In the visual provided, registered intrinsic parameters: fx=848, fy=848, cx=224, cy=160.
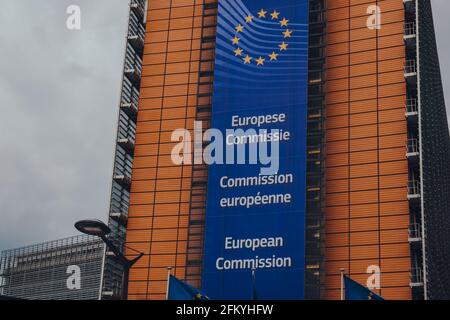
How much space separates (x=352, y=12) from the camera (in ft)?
323

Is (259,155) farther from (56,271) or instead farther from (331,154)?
(56,271)

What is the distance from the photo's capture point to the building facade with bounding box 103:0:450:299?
8788 cm

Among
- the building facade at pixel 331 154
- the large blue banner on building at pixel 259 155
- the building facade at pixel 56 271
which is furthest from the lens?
the building facade at pixel 56 271

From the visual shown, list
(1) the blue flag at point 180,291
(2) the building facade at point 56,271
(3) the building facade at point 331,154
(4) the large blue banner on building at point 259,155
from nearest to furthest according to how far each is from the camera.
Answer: (1) the blue flag at point 180,291
(4) the large blue banner on building at point 259,155
(3) the building facade at point 331,154
(2) the building facade at point 56,271

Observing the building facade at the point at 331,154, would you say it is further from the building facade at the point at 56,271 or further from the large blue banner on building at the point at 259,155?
the building facade at the point at 56,271

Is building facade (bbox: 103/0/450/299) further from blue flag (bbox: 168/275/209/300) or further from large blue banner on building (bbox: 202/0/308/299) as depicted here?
blue flag (bbox: 168/275/209/300)

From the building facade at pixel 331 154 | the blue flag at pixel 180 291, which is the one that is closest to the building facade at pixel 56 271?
the building facade at pixel 331 154

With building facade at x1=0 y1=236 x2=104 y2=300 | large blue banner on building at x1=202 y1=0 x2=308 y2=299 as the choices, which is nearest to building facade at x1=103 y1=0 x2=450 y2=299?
large blue banner on building at x1=202 y1=0 x2=308 y2=299

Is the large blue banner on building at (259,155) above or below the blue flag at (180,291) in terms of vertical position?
above

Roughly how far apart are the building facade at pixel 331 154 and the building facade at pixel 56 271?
36.4 metres

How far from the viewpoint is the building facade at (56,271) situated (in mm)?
137625

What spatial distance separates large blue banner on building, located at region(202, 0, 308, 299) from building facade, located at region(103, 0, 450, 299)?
360 cm

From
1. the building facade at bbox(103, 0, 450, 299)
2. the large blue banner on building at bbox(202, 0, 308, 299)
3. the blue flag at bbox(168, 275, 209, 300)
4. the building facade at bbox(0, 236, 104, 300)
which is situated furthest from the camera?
the building facade at bbox(0, 236, 104, 300)

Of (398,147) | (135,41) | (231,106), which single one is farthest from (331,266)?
(135,41)
